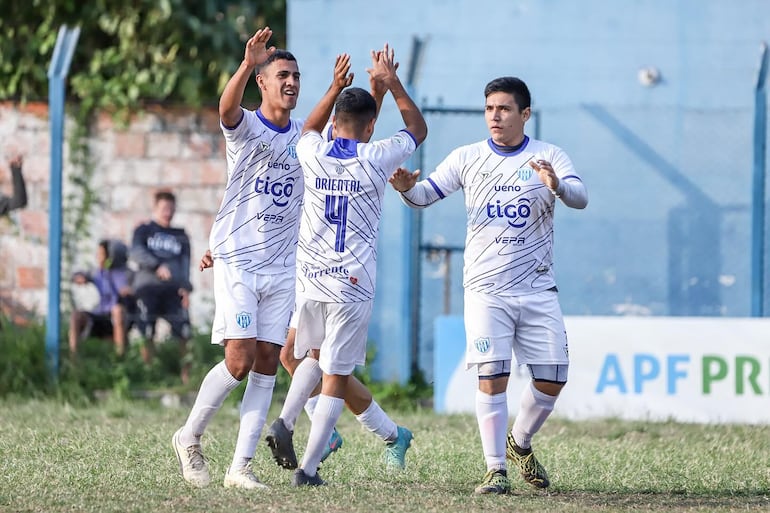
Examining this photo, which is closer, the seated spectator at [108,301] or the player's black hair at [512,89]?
the player's black hair at [512,89]

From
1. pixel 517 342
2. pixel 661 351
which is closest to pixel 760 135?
pixel 661 351

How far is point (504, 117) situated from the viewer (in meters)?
6.60

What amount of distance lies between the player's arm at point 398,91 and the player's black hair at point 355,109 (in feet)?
0.41

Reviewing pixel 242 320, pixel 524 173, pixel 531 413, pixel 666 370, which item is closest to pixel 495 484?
pixel 531 413

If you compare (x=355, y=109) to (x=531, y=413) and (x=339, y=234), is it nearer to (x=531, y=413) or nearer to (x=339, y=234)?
(x=339, y=234)

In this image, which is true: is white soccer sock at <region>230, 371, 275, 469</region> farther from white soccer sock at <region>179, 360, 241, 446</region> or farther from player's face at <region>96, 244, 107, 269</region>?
player's face at <region>96, 244, 107, 269</region>

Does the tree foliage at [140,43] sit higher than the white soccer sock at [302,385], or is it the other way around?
the tree foliage at [140,43]

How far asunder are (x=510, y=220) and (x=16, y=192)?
23.3ft

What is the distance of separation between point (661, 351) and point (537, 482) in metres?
4.05

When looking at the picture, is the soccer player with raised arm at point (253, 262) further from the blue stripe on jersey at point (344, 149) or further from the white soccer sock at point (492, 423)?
the white soccer sock at point (492, 423)

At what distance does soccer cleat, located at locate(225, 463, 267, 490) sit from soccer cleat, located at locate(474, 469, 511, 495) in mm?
1015

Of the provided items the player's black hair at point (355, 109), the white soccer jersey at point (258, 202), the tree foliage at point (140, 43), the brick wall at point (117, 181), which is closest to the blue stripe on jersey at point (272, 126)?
the white soccer jersey at point (258, 202)

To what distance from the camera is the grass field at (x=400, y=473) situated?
232 inches

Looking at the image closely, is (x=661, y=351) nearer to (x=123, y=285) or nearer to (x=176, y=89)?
(x=123, y=285)
